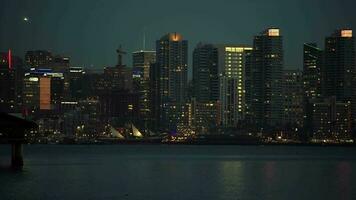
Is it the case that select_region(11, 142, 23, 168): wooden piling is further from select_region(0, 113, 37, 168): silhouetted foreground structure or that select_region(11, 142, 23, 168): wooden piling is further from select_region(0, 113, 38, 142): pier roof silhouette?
select_region(0, 113, 38, 142): pier roof silhouette

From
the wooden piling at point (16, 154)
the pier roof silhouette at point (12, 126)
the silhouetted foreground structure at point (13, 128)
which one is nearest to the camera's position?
the pier roof silhouette at point (12, 126)

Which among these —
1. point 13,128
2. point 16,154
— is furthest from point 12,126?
point 16,154

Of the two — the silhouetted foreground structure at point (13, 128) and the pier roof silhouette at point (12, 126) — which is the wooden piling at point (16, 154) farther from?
the pier roof silhouette at point (12, 126)

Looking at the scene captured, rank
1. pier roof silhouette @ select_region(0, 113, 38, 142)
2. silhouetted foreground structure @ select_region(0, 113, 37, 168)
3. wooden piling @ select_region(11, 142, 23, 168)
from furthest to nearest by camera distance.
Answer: wooden piling @ select_region(11, 142, 23, 168)
silhouetted foreground structure @ select_region(0, 113, 37, 168)
pier roof silhouette @ select_region(0, 113, 38, 142)

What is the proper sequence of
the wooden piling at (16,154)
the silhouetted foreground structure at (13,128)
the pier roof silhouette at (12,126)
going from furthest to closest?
the wooden piling at (16,154)
the silhouetted foreground structure at (13,128)
the pier roof silhouette at (12,126)

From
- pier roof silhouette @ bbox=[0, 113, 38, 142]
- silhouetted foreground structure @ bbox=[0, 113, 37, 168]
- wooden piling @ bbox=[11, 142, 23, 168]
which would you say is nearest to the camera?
pier roof silhouette @ bbox=[0, 113, 38, 142]

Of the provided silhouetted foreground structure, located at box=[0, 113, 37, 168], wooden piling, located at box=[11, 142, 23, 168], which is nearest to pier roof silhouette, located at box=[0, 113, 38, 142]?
silhouetted foreground structure, located at box=[0, 113, 37, 168]

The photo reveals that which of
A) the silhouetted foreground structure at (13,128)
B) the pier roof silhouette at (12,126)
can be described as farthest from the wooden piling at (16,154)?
the pier roof silhouette at (12,126)

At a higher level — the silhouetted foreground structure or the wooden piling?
the silhouetted foreground structure

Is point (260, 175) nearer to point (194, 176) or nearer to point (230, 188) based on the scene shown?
point (194, 176)

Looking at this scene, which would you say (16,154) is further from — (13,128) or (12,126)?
(12,126)

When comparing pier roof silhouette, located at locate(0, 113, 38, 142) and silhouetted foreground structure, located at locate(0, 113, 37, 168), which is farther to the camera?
silhouetted foreground structure, located at locate(0, 113, 37, 168)

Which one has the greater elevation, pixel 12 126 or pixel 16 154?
pixel 12 126

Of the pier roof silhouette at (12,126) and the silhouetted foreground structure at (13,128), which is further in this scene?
the silhouetted foreground structure at (13,128)
